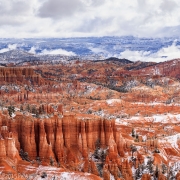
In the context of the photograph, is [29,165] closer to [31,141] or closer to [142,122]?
[31,141]

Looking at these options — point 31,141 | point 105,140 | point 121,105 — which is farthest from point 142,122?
point 31,141

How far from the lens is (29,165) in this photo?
70.8m

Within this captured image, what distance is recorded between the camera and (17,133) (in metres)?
78.8

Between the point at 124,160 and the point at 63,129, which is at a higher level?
the point at 63,129

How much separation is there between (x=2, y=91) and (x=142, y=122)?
81982 millimetres

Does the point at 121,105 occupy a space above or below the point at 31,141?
below

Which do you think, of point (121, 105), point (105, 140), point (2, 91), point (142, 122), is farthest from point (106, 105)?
point (105, 140)

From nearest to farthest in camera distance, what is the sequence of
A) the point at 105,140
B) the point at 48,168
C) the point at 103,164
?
the point at 48,168 → the point at 103,164 → the point at 105,140

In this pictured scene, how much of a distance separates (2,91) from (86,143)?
4658 inches

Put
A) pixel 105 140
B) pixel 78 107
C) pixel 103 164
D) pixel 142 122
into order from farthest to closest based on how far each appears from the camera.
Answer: pixel 78 107 → pixel 142 122 → pixel 105 140 → pixel 103 164

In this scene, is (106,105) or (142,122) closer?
(142,122)

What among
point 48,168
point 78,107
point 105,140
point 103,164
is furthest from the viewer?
point 78,107

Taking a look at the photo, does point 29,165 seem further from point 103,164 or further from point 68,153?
point 103,164

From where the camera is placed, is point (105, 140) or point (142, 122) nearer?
point (105, 140)
